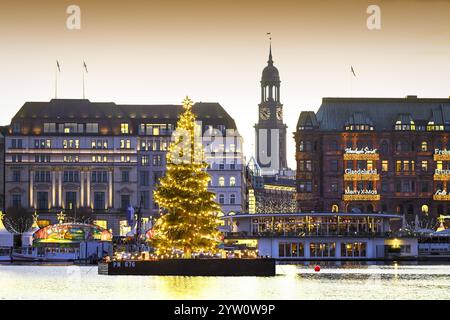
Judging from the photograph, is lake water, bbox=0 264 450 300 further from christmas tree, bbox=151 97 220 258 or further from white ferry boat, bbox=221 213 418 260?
white ferry boat, bbox=221 213 418 260

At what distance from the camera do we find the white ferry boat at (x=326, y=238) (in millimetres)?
172500

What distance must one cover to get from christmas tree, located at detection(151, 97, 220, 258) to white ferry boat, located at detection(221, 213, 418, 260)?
65.1 metres

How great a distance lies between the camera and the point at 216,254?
10688cm

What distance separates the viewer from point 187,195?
10606 cm

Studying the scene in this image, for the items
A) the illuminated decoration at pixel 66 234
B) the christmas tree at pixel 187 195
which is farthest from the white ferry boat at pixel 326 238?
the christmas tree at pixel 187 195

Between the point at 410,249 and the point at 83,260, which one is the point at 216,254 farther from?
the point at 410,249

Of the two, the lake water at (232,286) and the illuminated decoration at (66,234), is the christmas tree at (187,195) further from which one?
the illuminated decoration at (66,234)

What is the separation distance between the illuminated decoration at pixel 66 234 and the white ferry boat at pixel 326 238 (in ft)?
57.3

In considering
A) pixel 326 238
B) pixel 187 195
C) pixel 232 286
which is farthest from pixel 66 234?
pixel 232 286

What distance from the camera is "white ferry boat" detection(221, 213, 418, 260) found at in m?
172

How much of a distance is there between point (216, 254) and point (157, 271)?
5.74m

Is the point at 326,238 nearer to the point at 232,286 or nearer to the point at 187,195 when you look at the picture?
the point at 187,195

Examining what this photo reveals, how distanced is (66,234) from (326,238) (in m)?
32.0
